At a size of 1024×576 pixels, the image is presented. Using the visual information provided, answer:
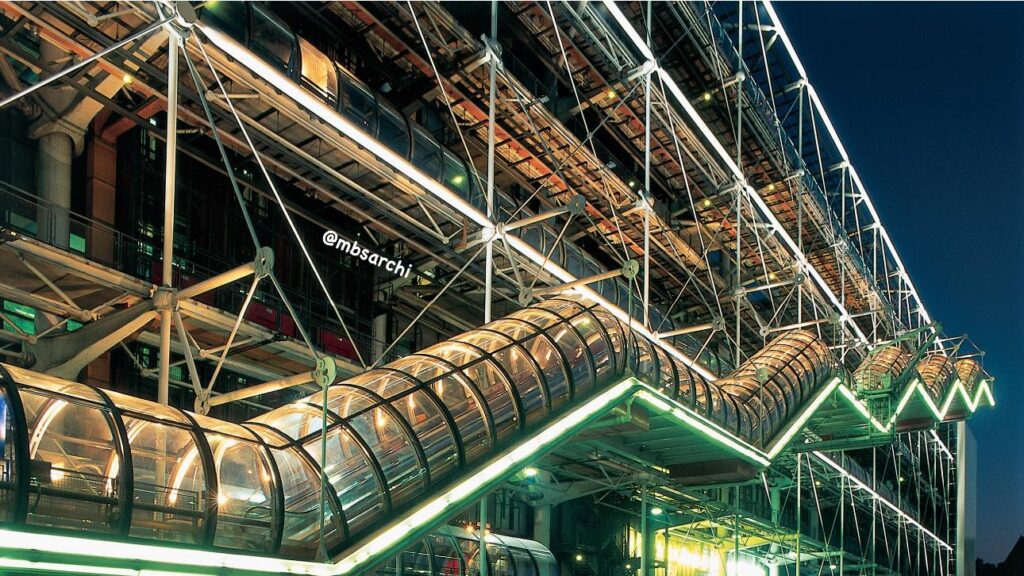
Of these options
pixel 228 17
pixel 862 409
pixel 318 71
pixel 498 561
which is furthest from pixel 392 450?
pixel 862 409

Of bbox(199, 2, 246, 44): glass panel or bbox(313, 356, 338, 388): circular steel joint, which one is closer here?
bbox(313, 356, 338, 388): circular steel joint

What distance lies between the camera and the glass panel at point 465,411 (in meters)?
11.4

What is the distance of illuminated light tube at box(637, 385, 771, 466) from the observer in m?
14.5

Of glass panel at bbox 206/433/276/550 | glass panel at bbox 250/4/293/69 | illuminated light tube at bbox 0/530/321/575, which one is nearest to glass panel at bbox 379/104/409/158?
glass panel at bbox 250/4/293/69

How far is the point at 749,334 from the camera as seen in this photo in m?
38.4

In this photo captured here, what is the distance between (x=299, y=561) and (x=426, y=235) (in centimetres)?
911

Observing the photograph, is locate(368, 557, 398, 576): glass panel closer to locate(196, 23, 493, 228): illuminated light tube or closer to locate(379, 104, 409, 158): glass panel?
locate(196, 23, 493, 228): illuminated light tube

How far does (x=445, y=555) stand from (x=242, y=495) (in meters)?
9.99

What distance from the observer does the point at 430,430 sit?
1100cm

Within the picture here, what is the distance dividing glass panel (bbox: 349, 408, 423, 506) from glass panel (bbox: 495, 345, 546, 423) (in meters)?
2.08

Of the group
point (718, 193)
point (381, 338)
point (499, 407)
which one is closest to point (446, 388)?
point (499, 407)

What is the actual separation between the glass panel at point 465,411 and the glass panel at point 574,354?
6.39 feet

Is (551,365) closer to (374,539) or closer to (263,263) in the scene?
(374,539)

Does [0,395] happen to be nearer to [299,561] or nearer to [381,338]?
[299,561]
